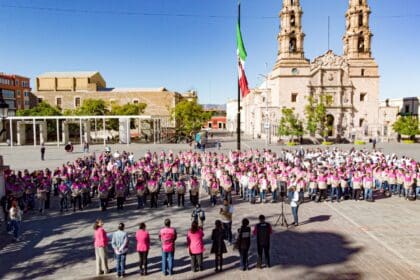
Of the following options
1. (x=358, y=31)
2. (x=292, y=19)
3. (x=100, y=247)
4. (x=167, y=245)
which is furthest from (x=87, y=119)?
(x=358, y=31)

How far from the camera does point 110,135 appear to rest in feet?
200

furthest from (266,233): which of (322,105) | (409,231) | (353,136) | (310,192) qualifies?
(353,136)

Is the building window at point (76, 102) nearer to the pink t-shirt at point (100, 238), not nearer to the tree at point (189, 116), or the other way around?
the tree at point (189, 116)

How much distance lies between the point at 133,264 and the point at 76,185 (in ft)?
21.7

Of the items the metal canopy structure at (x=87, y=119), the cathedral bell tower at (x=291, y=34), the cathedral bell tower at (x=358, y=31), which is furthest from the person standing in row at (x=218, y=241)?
the cathedral bell tower at (x=358, y=31)

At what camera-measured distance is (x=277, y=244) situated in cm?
1104

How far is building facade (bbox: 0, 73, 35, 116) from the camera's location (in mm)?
75250

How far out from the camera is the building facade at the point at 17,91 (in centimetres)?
7525

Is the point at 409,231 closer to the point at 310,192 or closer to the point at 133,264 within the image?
the point at 310,192

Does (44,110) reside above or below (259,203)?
above

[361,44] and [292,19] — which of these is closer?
[292,19]

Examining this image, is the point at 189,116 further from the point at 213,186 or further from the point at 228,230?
the point at 228,230

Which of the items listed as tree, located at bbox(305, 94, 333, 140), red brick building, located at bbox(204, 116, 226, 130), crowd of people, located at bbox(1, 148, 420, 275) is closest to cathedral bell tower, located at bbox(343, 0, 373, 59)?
tree, located at bbox(305, 94, 333, 140)

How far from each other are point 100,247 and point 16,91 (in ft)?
279
